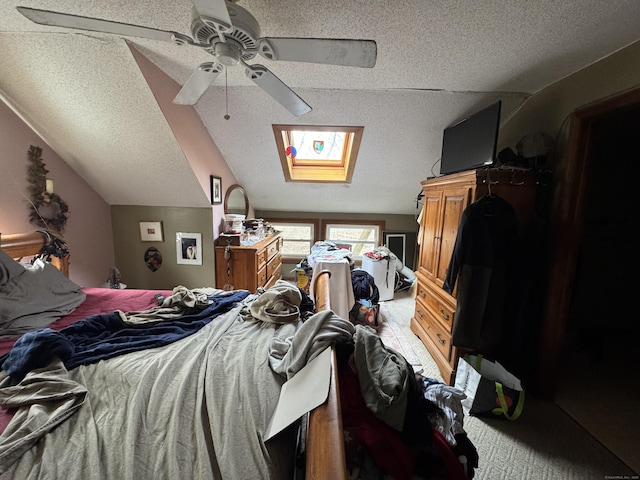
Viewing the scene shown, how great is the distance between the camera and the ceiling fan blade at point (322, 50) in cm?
99

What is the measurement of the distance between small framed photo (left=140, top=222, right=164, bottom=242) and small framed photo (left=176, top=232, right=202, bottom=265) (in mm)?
236

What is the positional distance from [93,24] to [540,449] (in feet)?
10.1

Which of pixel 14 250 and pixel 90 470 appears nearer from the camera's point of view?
pixel 90 470

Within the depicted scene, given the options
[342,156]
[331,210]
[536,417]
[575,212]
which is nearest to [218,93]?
[342,156]

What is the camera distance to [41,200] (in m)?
2.29

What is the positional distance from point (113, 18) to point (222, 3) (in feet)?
3.62

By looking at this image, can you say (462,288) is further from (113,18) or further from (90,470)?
(113,18)

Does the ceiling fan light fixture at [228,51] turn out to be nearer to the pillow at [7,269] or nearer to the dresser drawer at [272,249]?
the pillow at [7,269]

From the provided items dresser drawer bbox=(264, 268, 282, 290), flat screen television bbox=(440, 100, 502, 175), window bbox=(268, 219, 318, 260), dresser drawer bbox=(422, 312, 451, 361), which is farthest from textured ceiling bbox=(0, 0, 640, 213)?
dresser drawer bbox=(422, 312, 451, 361)

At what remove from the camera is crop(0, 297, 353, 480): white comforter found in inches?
30.4

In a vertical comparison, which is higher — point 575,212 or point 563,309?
point 575,212

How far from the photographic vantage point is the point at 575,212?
171 centimetres

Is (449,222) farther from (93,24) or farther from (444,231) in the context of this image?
(93,24)

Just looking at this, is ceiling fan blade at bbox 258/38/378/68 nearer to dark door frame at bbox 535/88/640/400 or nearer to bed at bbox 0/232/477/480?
bed at bbox 0/232/477/480
